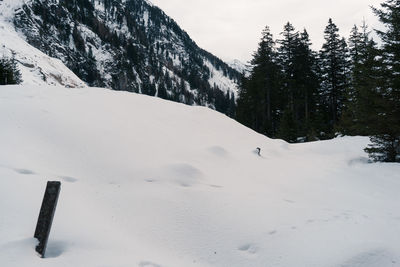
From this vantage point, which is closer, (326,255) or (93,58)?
(326,255)

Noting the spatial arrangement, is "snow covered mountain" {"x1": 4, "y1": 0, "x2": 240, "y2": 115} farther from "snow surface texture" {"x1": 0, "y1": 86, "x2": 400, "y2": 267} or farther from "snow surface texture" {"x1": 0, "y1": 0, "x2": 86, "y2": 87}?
"snow surface texture" {"x1": 0, "y1": 86, "x2": 400, "y2": 267}

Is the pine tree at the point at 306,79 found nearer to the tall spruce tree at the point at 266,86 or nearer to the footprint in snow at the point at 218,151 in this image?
the tall spruce tree at the point at 266,86

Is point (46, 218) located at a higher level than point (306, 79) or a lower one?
lower

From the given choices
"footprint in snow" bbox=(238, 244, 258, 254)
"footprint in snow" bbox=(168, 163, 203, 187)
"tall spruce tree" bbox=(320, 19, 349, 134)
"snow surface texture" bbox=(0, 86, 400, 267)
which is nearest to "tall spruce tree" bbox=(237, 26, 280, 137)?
"tall spruce tree" bbox=(320, 19, 349, 134)

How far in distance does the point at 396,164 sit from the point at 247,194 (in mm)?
7761

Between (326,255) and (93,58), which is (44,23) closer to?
(93,58)

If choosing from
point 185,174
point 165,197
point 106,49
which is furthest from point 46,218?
point 106,49

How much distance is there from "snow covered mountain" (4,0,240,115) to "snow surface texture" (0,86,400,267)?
82.0 m

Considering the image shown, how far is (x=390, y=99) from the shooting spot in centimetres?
1125

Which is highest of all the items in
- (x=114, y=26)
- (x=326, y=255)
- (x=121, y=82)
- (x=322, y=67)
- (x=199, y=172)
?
(x=114, y=26)

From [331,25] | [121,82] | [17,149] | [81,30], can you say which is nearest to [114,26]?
[81,30]

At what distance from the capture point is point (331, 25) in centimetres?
3250

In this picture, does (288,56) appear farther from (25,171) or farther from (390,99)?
(25,171)

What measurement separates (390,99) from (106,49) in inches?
4741
